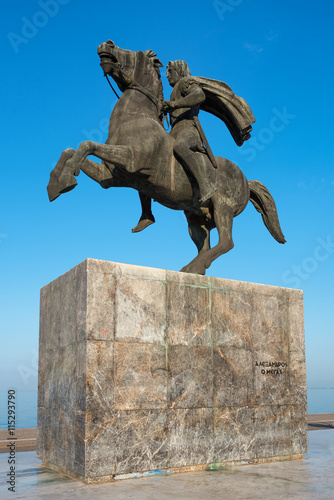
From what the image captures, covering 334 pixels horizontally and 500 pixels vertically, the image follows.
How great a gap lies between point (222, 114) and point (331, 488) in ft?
20.2

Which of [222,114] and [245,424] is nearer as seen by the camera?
[245,424]

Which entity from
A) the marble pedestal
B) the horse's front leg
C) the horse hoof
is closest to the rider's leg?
the horse's front leg

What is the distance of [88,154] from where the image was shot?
23.5 ft

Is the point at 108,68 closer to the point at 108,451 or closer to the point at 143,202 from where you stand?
the point at 143,202

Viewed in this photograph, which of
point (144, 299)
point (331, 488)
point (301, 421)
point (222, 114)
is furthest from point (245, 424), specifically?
point (222, 114)

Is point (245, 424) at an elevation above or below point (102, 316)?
below

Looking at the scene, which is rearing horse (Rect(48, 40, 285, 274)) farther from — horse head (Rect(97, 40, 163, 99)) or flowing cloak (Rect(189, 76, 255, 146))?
flowing cloak (Rect(189, 76, 255, 146))

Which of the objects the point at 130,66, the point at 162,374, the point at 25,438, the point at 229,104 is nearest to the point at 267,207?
the point at 229,104

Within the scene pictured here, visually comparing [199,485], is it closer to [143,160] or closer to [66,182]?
[66,182]

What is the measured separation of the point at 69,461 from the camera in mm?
6438

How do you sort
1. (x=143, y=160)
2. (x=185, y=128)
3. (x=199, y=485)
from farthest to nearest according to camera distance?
(x=185, y=128) → (x=143, y=160) → (x=199, y=485)

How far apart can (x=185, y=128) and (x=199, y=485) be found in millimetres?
5155

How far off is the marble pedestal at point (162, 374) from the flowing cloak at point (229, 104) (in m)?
2.83

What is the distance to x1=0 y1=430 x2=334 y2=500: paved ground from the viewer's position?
17.6ft
